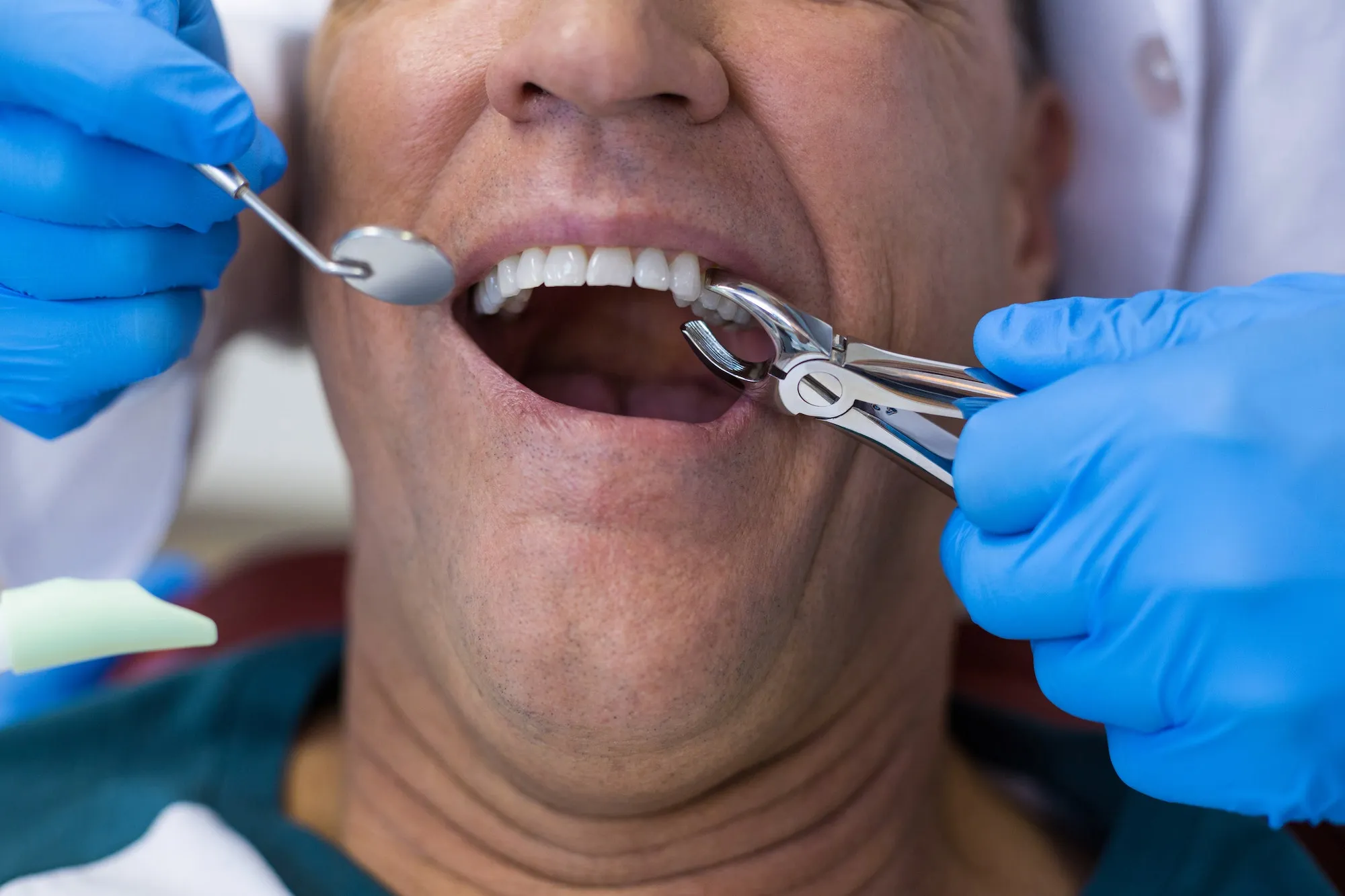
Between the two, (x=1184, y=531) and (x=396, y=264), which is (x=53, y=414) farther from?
(x=1184, y=531)

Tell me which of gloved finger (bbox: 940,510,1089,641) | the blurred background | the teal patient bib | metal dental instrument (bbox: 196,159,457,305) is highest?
metal dental instrument (bbox: 196,159,457,305)

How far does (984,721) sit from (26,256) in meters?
0.99

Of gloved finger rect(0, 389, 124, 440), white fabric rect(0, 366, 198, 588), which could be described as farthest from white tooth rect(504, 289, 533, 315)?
white fabric rect(0, 366, 198, 588)

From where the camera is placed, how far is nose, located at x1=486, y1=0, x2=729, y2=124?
0.76m

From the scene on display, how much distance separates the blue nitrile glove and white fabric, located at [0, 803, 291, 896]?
0.35m

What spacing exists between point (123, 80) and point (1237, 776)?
0.82m

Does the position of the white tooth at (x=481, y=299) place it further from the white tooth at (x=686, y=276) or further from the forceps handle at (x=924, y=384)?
the forceps handle at (x=924, y=384)

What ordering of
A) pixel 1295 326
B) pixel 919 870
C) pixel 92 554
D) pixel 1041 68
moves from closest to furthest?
1. pixel 1295 326
2. pixel 919 870
3. pixel 1041 68
4. pixel 92 554

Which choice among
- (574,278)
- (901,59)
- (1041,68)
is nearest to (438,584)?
(574,278)

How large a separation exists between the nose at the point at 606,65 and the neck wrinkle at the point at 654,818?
1.62ft

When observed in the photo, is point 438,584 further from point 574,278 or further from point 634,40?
point 634,40

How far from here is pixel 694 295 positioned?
88cm

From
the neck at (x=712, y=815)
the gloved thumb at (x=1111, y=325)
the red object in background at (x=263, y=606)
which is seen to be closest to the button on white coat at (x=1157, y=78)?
the gloved thumb at (x=1111, y=325)

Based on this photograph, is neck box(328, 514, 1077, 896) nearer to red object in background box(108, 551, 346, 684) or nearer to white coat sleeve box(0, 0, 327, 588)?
white coat sleeve box(0, 0, 327, 588)
